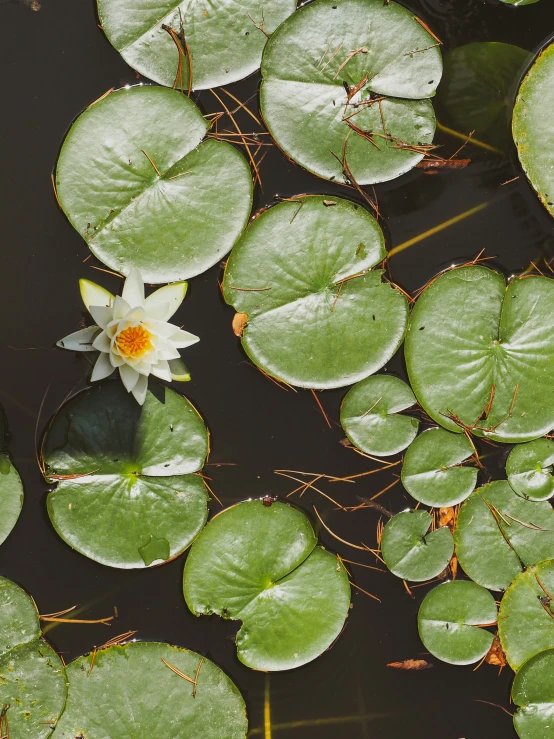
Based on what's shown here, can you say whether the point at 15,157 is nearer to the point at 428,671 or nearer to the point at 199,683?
the point at 199,683

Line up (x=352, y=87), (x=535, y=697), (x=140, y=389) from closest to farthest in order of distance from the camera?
(x=140, y=389) → (x=352, y=87) → (x=535, y=697)

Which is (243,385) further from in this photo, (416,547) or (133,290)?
(416,547)

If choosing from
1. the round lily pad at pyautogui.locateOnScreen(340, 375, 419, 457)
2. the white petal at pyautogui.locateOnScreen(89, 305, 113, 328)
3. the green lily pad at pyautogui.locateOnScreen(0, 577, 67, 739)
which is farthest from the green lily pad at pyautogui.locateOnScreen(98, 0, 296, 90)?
the green lily pad at pyautogui.locateOnScreen(0, 577, 67, 739)

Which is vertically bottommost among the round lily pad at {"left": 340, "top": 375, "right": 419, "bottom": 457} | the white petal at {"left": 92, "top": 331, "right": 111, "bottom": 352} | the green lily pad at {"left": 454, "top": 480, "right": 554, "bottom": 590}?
the green lily pad at {"left": 454, "top": 480, "right": 554, "bottom": 590}

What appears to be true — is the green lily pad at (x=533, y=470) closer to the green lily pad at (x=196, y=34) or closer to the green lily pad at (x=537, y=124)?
the green lily pad at (x=537, y=124)

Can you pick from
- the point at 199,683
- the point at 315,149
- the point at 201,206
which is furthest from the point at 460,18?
the point at 199,683

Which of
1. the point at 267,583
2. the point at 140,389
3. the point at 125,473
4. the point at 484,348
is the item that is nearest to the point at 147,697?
the point at 267,583

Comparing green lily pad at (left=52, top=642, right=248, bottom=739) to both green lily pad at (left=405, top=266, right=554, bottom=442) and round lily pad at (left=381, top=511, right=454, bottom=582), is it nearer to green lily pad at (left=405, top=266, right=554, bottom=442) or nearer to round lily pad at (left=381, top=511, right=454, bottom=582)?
round lily pad at (left=381, top=511, right=454, bottom=582)

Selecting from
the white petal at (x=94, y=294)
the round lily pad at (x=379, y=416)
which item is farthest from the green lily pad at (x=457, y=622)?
the white petal at (x=94, y=294)
